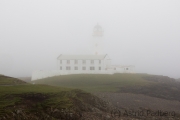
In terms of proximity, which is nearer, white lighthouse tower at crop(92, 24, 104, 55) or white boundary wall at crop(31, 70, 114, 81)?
white boundary wall at crop(31, 70, 114, 81)

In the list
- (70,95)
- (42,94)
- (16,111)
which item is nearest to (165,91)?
(70,95)

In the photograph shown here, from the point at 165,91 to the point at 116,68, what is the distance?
22.4m

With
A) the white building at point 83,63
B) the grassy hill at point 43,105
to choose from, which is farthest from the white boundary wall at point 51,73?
the grassy hill at point 43,105

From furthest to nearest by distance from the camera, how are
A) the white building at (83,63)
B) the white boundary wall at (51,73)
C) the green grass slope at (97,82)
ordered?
the white building at (83,63)
the white boundary wall at (51,73)
the green grass slope at (97,82)

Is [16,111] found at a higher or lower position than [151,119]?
higher

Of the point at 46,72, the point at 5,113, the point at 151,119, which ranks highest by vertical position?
the point at 46,72

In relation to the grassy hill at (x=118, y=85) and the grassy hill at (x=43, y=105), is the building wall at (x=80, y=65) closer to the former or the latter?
the grassy hill at (x=118, y=85)

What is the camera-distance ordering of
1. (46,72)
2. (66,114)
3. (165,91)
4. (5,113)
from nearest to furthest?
(5,113) < (66,114) < (165,91) < (46,72)

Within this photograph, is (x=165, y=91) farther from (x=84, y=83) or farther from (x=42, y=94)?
(x=42, y=94)

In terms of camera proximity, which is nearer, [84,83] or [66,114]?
[66,114]

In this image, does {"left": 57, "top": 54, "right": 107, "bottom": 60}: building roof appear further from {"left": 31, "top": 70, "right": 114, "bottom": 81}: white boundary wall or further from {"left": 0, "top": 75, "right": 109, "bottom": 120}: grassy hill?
{"left": 0, "top": 75, "right": 109, "bottom": 120}: grassy hill

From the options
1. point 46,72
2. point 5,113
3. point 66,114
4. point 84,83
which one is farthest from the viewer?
point 46,72

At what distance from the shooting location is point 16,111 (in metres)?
20.5

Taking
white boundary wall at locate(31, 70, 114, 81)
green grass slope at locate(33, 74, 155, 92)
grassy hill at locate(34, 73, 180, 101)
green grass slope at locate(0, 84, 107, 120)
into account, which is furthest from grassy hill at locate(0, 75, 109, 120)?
white boundary wall at locate(31, 70, 114, 81)
